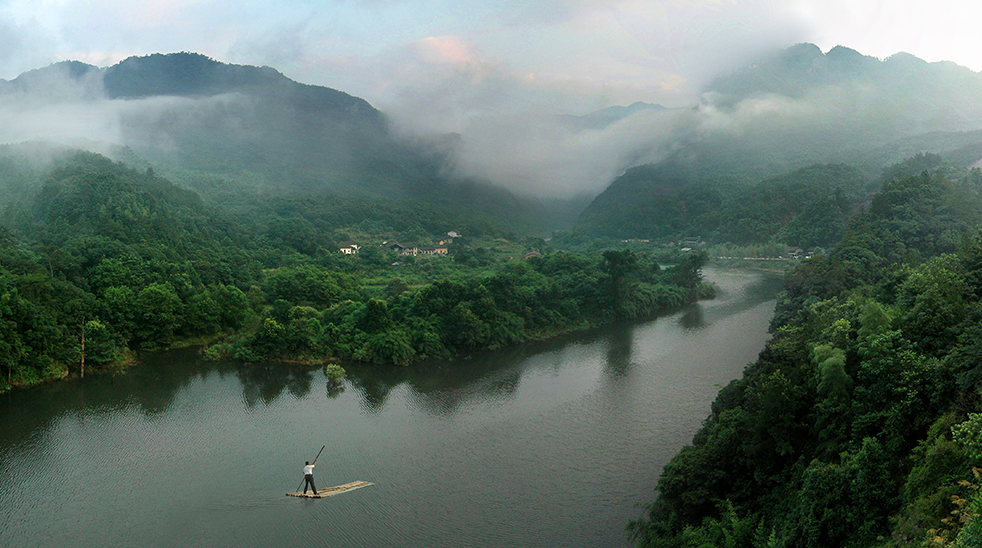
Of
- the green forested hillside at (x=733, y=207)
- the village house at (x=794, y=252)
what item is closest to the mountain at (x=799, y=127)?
the green forested hillside at (x=733, y=207)

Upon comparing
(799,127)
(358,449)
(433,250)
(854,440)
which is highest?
(799,127)

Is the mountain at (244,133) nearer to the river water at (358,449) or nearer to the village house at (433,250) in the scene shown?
the village house at (433,250)

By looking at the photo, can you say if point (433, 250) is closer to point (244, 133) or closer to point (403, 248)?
point (403, 248)

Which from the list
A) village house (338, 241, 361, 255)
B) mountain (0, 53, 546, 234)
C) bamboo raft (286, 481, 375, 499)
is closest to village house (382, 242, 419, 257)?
village house (338, 241, 361, 255)

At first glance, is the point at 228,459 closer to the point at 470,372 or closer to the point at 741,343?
the point at 470,372

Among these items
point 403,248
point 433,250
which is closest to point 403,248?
point 403,248

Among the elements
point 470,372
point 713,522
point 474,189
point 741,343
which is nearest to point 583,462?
point 713,522

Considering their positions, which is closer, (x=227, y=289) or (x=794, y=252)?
(x=227, y=289)
